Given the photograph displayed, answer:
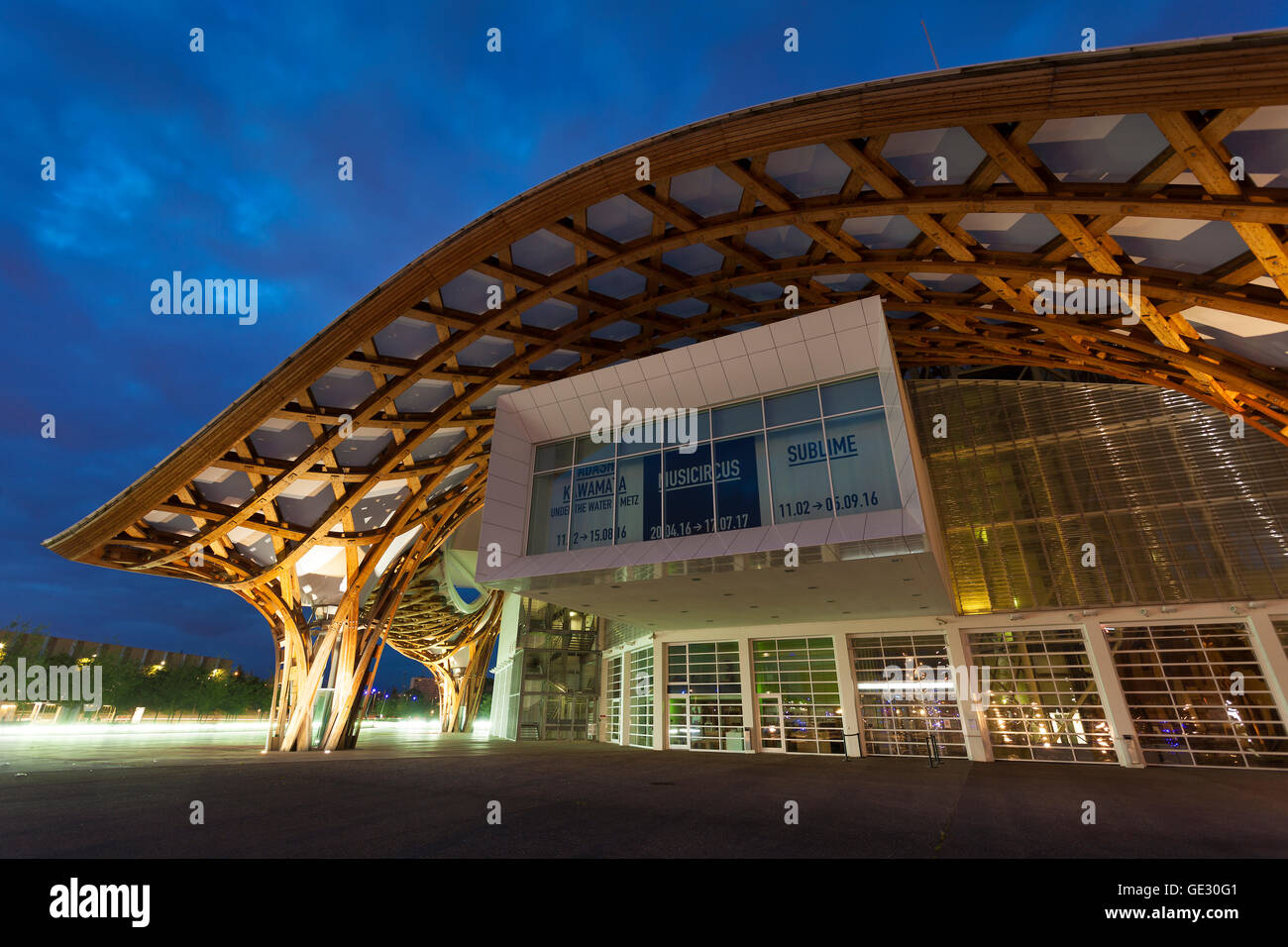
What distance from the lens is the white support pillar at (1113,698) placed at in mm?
18812

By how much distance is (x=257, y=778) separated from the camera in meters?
11.5

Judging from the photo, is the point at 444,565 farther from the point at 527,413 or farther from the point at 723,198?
the point at 723,198

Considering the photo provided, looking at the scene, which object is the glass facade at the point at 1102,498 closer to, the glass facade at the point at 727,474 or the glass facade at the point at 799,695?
the glass facade at the point at 799,695

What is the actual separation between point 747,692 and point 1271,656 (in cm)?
1747

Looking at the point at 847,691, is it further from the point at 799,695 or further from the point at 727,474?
the point at 727,474

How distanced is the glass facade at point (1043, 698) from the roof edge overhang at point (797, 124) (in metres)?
18.3

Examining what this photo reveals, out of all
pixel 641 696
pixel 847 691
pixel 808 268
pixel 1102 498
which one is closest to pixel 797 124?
pixel 808 268

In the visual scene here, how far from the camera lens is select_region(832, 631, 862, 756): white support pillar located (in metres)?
21.5

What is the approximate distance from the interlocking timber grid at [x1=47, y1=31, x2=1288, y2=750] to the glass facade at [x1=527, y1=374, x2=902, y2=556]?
493 cm

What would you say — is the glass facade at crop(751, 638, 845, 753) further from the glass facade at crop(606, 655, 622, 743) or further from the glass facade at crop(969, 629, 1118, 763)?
the glass facade at crop(606, 655, 622, 743)

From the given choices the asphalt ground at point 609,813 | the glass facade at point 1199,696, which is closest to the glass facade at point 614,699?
the asphalt ground at point 609,813
